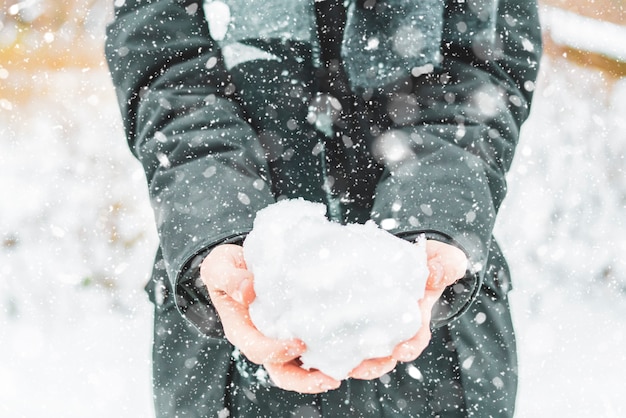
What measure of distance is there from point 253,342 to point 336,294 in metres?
0.11

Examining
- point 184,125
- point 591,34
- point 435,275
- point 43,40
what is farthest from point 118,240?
point 591,34

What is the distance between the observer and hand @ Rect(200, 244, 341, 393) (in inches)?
28.2

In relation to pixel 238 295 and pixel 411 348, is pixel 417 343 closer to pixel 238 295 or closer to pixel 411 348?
pixel 411 348

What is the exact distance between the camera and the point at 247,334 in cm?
73

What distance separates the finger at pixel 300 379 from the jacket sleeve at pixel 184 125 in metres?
0.15

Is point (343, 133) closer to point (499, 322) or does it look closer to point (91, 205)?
point (499, 322)

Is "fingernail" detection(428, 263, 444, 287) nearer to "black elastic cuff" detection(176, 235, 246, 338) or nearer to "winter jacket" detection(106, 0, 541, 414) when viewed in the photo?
"winter jacket" detection(106, 0, 541, 414)

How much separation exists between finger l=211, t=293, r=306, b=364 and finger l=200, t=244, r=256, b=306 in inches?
0.7

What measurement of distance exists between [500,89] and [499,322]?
1.23 feet

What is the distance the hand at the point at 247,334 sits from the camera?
717 millimetres

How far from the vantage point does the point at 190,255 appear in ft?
2.69

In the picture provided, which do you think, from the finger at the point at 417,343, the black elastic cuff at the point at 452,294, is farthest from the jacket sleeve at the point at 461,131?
the finger at the point at 417,343

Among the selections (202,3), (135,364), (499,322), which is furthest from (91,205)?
(499,322)

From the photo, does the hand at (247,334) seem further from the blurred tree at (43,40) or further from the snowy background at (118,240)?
the blurred tree at (43,40)
